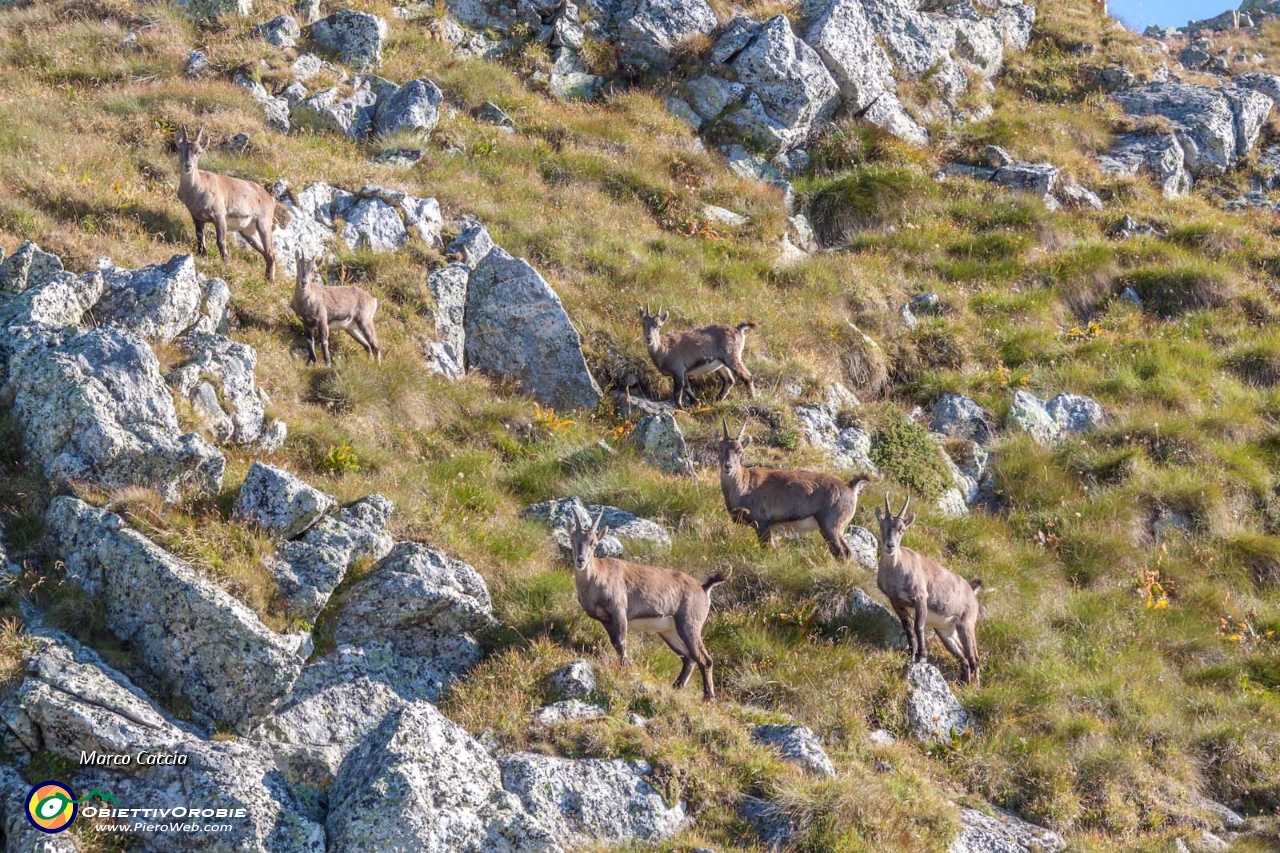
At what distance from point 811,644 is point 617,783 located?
4005mm

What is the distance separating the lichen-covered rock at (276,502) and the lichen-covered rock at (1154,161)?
78.5 feet

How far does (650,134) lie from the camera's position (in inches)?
1020

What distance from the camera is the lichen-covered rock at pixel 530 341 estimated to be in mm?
18078

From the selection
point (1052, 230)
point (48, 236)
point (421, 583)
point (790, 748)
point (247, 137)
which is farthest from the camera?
point (1052, 230)

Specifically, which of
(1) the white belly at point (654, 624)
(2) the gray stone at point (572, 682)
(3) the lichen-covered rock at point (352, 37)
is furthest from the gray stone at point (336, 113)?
(2) the gray stone at point (572, 682)

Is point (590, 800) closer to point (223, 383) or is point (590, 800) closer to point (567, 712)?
point (567, 712)

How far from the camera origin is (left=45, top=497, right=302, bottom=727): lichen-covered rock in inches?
373

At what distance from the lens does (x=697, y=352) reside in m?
18.3

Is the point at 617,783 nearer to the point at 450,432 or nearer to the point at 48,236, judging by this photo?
the point at 450,432

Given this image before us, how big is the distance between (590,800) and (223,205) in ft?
37.5

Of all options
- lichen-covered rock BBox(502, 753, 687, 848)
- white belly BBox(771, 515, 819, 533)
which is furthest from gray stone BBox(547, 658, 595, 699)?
white belly BBox(771, 515, 819, 533)

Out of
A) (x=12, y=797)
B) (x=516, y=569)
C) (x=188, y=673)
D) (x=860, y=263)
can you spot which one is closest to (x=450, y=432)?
(x=516, y=569)

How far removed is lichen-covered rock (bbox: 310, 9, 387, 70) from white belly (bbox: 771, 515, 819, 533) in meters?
15.5

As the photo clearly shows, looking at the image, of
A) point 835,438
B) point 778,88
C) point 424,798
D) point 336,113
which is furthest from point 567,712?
point 778,88
